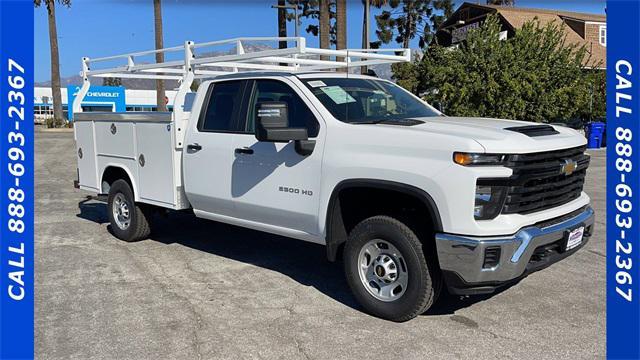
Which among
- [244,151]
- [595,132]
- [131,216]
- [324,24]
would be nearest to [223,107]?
[244,151]

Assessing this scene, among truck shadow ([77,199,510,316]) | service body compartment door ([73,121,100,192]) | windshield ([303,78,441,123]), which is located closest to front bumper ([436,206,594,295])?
truck shadow ([77,199,510,316])

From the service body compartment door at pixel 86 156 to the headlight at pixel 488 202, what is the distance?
5.46m

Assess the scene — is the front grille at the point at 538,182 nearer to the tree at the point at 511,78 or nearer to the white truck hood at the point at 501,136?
the white truck hood at the point at 501,136

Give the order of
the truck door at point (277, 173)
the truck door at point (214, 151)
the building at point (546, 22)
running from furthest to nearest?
the building at point (546, 22), the truck door at point (214, 151), the truck door at point (277, 173)

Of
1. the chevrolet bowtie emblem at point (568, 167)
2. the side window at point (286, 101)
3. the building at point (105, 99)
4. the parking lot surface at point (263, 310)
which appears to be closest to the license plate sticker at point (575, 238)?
the chevrolet bowtie emblem at point (568, 167)

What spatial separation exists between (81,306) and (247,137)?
6.89 feet

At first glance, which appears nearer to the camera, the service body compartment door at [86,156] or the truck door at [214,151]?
the truck door at [214,151]

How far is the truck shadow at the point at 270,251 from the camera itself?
513 cm

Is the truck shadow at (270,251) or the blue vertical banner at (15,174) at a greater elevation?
the blue vertical banner at (15,174)

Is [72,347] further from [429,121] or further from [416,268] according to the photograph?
[429,121]

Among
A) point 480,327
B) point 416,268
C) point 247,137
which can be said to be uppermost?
point 247,137

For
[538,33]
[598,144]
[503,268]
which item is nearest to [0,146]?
[503,268]

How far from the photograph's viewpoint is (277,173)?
16.9 feet

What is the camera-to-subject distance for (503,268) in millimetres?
3971
